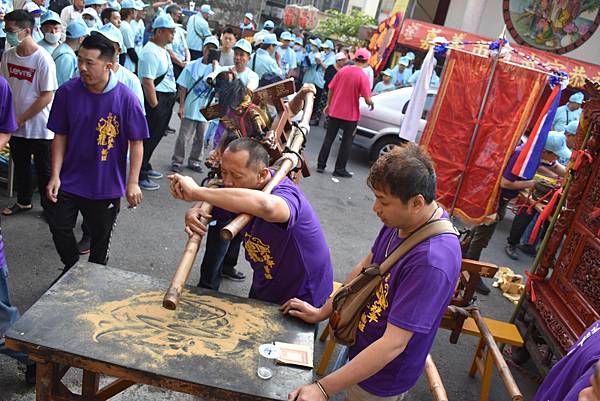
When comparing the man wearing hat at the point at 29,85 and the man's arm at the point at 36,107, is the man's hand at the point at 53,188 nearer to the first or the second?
the man wearing hat at the point at 29,85

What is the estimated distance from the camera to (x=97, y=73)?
11.0 feet

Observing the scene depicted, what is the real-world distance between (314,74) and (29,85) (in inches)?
309

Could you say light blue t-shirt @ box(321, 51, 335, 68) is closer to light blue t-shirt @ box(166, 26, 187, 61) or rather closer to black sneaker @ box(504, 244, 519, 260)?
light blue t-shirt @ box(166, 26, 187, 61)

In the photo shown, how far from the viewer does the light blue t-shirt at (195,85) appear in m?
6.61

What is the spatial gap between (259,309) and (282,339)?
26 centimetres

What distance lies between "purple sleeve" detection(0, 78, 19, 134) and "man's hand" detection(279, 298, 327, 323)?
2.28 meters

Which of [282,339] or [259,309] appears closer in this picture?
[282,339]

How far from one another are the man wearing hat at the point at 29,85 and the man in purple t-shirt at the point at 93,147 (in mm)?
1109

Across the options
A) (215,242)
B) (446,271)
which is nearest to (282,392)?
(446,271)

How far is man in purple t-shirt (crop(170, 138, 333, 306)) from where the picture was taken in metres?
2.36

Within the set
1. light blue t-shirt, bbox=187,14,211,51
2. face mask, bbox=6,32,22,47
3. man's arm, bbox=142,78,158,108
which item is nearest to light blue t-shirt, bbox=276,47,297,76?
light blue t-shirt, bbox=187,14,211,51

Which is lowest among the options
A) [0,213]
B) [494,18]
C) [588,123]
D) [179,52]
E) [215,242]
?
[0,213]

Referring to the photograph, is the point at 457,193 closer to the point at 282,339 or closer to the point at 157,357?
the point at 282,339

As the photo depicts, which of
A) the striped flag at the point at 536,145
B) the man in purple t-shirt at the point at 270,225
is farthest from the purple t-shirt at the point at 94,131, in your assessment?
the striped flag at the point at 536,145
